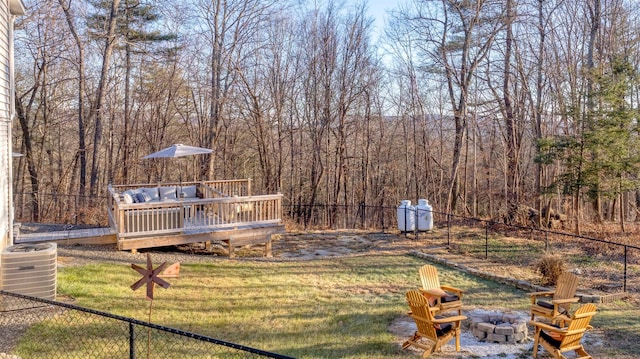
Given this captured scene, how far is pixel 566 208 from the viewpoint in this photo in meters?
15.9

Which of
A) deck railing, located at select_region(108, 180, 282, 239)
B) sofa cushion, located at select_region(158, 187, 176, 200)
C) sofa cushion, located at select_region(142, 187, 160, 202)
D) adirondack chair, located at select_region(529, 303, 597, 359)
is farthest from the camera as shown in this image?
sofa cushion, located at select_region(158, 187, 176, 200)

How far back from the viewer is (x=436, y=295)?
6.38 meters

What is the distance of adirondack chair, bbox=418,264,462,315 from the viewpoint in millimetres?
6250

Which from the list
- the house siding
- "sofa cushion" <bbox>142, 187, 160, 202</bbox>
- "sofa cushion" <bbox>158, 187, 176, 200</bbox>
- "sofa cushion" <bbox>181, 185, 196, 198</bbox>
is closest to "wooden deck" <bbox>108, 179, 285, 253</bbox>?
"sofa cushion" <bbox>142, 187, 160, 202</bbox>

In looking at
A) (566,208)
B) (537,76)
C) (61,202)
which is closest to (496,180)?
(537,76)

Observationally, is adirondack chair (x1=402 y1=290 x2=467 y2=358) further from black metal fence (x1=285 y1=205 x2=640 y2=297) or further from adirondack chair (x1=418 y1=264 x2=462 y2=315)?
black metal fence (x1=285 y1=205 x2=640 y2=297)

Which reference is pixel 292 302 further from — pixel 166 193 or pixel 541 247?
pixel 541 247

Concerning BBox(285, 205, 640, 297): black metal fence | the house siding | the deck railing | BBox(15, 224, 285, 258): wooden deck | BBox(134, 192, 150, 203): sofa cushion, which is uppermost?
the house siding

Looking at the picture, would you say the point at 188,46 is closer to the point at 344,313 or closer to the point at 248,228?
the point at 248,228

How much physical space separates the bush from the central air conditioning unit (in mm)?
8224

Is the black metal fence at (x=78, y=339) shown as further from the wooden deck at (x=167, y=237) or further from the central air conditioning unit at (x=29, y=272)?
the wooden deck at (x=167, y=237)

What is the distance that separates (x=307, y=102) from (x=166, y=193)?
1068 centimetres

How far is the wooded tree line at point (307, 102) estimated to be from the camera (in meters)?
18.2

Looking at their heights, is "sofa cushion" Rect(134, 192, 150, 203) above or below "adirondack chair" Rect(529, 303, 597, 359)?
above
